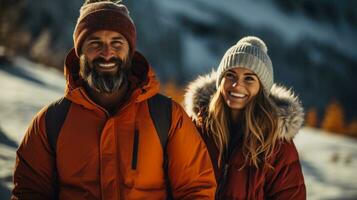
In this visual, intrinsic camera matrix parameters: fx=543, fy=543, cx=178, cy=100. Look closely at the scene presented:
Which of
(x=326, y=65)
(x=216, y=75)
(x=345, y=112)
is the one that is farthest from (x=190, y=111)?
(x=326, y=65)

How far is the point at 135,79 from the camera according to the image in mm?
3514

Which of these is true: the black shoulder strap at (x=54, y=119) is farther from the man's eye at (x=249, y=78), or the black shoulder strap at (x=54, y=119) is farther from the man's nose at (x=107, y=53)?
the man's eye at (x=249, y=78)

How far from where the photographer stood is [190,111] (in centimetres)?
449

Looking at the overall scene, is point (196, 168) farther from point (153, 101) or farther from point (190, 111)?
point (190, 111)

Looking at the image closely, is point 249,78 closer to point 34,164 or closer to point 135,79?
point 135,79

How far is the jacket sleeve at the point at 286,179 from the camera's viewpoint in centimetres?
396

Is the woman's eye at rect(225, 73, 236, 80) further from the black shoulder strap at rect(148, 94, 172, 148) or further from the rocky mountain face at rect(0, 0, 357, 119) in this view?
the rocky mountain face at rect(0, 0, 357, 119)

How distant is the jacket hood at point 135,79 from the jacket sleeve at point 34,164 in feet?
0.79

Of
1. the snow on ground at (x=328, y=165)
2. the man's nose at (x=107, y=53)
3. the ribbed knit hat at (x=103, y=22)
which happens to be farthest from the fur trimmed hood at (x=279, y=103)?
the snow on ground at (x=328, y=165)

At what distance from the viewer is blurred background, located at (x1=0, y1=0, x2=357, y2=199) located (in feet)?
32.7

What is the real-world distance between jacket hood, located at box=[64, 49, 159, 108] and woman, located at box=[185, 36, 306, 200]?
0.88m

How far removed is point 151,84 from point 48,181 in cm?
89

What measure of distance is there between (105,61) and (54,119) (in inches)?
18.8

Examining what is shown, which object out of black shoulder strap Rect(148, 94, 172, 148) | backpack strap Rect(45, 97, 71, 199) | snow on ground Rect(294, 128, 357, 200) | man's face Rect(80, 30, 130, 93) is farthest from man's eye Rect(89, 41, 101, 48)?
snow on ground Rect(294, 128, 357, 200)
